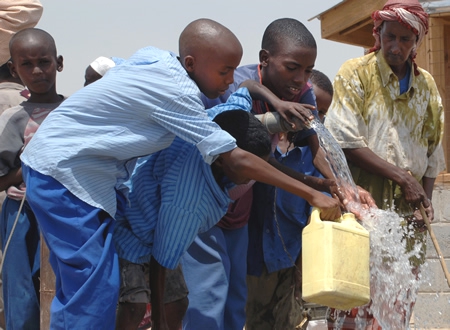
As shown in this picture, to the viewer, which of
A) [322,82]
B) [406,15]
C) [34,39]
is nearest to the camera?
[34,39]

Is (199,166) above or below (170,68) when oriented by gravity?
below

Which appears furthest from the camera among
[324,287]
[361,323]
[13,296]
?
[361,323]

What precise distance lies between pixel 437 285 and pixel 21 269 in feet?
13.2

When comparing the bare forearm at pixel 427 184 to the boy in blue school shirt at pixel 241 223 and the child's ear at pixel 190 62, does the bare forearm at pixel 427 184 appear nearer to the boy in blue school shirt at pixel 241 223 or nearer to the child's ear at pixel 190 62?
the boy in blue school shirt at pixel 241 223

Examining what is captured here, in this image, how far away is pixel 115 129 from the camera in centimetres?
412

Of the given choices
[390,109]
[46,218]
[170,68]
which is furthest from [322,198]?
[390,109]

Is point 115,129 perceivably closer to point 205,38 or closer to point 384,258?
point 205,38

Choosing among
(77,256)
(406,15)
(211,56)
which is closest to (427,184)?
(406,15)

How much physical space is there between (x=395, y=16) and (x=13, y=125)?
88.7 inches

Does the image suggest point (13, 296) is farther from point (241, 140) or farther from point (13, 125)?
point (241, 140)

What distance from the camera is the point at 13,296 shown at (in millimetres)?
5023

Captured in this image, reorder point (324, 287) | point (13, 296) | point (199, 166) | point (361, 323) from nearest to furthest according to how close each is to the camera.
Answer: point (324, 287)
point (199, 166)
point (13, 296)
point (361, 323)

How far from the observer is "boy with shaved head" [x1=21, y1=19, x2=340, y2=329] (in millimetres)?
4066

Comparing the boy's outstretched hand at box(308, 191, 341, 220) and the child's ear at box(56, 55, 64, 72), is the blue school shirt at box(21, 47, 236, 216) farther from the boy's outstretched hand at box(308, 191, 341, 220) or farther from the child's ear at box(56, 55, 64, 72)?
the child's ear at box(56, 55, 64, 72)
